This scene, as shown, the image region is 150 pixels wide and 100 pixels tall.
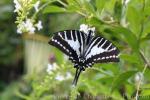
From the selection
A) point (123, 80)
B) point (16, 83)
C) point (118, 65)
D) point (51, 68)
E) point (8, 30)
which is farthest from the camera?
point (8, 30)

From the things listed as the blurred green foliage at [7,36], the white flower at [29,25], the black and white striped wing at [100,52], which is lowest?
the black and white striped wing at [100,52]

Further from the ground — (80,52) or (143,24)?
(143,24)

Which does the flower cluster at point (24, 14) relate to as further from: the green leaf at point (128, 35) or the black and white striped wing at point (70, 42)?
the green leaf at point (128, 35)

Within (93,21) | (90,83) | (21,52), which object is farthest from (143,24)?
(21,52)

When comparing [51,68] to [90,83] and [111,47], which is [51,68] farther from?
[111,47]

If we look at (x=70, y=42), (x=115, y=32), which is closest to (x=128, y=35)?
(x=115, y=32)

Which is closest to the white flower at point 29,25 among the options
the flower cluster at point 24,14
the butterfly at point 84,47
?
the flower cluster at point 24,14

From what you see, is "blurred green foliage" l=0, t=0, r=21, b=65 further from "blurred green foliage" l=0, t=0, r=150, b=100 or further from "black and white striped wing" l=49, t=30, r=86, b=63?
"black and white striped wing" l=49, t=30, r=86, b=63
